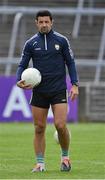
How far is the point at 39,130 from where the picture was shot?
12727mm

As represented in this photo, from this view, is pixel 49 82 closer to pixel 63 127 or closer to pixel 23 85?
pixel 23 85

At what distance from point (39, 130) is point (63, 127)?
384mm

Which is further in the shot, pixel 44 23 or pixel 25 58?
pixel 25 58

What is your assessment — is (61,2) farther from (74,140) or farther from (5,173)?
(5,173)

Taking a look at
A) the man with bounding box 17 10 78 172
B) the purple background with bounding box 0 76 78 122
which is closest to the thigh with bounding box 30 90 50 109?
the man with bounding box 17 10 78 172

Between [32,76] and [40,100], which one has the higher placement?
[32,76]

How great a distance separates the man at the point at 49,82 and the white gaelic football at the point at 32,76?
0.15m

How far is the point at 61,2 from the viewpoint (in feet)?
118

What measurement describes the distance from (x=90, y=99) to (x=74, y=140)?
8268 mm

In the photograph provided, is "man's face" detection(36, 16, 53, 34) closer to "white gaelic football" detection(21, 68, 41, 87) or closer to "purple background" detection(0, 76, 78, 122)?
"white gaelic football" detection(21, 68, 41, 87)

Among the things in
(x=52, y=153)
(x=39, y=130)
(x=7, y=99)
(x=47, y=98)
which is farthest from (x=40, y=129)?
(x=7, y=99)

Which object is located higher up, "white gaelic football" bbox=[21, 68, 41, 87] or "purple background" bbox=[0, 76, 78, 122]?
"white gaelic football" bbox=[21, 68, 41, 87]

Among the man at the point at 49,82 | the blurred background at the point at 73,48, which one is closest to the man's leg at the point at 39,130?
the man at the point at 49,82

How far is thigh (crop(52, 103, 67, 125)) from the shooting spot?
12570mm
